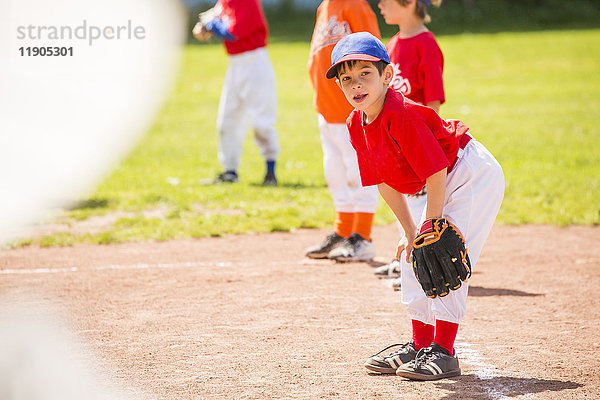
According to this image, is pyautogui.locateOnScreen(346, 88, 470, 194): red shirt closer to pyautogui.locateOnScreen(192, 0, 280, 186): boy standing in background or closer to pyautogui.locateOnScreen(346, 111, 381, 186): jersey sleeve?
pyautogui.locateOnScreen(346, 111, 381, 186): jersey sleeve

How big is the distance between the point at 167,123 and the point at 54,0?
4248mm

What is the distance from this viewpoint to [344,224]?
5.96 metres

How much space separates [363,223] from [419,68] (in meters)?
1.37

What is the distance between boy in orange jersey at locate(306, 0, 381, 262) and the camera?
18.7 feet

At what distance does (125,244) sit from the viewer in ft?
21.3

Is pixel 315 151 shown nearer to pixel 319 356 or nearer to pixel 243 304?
pixel 243 304

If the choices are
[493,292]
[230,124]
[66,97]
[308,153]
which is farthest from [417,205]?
[66,97]

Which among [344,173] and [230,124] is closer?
[344,173]

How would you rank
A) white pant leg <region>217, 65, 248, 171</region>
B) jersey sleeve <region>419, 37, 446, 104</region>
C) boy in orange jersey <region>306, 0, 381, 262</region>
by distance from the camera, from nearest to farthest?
jersey sleeve <region>419, 37, 446, 104</region> < boy in orange jersey <region>306, 0, 381, 262</region> < white pant leg <region>217, 65, 248, 171</region>

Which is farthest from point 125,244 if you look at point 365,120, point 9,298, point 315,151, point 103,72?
point 103,72

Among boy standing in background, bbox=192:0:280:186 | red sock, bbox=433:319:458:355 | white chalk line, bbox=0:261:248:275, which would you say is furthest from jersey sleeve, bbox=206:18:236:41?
red sock, bbox=433:319:458:355

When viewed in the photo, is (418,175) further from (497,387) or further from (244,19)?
(244,19)

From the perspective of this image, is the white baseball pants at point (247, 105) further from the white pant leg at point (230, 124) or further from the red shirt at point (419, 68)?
the red shirt at point (419, 68)

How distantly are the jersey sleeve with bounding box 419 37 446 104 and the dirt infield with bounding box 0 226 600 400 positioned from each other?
1.26 metres
